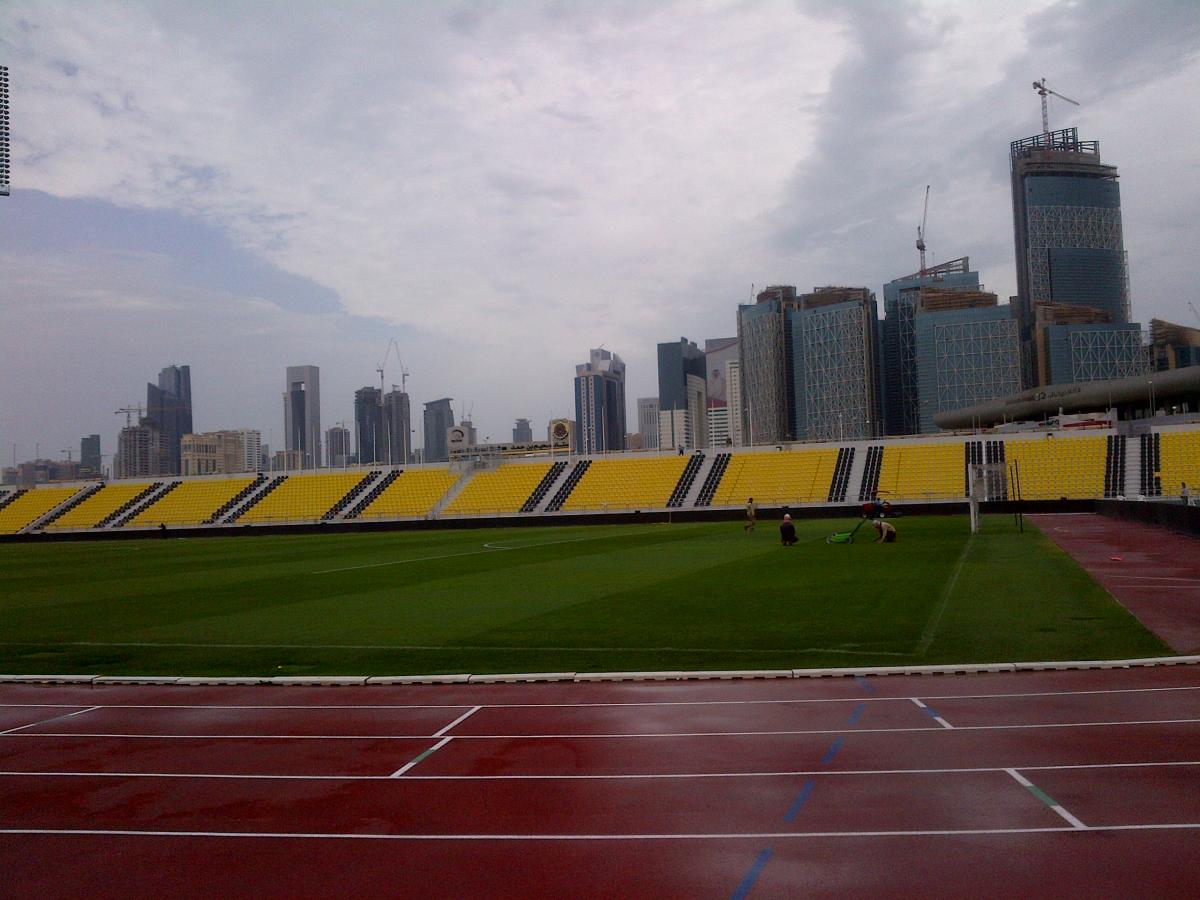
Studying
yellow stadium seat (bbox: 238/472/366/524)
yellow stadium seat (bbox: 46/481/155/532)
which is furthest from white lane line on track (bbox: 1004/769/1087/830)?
yellow stadium seat (bbox: 46/481/155/532)

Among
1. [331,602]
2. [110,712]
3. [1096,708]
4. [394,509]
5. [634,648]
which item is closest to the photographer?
[1096,708]

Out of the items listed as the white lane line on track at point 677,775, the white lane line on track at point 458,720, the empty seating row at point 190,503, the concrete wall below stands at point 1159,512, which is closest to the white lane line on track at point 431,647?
the white lane line on track at point 458,720

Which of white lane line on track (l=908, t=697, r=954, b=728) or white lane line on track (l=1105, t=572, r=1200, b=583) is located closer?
white lane line on track (l=908, t=697, r=954, b=728)

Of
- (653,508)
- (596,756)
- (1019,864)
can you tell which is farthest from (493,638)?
(653,508)

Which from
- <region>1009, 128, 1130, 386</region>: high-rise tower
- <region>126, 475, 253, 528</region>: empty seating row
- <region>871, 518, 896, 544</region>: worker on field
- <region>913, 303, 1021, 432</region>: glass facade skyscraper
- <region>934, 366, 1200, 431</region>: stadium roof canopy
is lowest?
<region>871, 518, 896, 544</region>: worker on field

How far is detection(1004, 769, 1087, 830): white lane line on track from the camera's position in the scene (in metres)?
6.74

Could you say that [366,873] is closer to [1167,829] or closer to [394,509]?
[1167,829]

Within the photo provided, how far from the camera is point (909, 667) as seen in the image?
12.1 meters

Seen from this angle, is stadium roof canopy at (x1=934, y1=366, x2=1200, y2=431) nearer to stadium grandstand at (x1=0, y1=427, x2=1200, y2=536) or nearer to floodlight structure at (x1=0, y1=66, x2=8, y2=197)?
stadium grandstand at (x1=0, y1=427, x2=1200, y2=536)

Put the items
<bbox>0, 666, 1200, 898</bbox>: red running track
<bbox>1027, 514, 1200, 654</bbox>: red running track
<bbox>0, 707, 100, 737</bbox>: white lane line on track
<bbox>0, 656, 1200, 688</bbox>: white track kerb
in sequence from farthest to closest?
<bbox>1027, 514, 1200, 654</bbox>: red running track < <bbox>0, 656, 1200, 688</bbox>: white track kerb < <bbox>0, 707, 100, 737</bbox>: white lane line on track < <bbox>0, 666, 1200, 898</bbox>: red running track

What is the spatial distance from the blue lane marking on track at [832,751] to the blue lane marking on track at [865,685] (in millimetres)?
2215

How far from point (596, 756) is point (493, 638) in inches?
281

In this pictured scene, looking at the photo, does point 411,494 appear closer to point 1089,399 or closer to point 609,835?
point 1089,399

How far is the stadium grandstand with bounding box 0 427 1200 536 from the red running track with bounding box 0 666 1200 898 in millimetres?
43762
